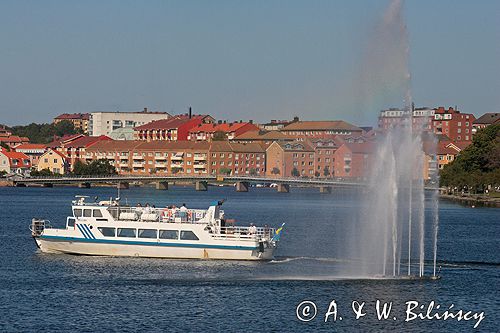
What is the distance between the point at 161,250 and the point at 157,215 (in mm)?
2049

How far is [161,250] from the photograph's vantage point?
205 ft

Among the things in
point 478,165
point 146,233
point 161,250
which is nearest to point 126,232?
point 146,233

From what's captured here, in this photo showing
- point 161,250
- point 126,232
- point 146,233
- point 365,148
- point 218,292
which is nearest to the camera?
point 218,292

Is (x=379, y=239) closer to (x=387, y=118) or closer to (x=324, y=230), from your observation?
(x=387, y=118)

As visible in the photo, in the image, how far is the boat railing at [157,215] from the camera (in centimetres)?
6325

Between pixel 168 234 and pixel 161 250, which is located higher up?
pixel 168 234

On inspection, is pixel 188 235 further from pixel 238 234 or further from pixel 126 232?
pixel 126 232

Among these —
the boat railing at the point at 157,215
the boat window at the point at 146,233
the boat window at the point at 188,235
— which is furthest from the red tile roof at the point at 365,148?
the boat window at the point at 146,233

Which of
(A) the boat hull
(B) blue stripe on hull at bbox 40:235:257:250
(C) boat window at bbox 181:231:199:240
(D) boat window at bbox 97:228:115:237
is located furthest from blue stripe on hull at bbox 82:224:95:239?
(C) boat window at bbox 181:231:199:240

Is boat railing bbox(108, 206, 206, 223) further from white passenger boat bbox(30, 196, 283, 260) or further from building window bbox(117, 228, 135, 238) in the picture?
building window bbox(117, 228, 135, 238)

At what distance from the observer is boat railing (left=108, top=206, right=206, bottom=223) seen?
63250mm

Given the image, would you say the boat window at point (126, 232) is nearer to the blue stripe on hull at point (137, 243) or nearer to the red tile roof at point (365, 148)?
the blue stripe on hull at point (137, 243)

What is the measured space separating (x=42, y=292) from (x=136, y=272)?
748 centimetres

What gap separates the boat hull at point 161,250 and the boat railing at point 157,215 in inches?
56.6
